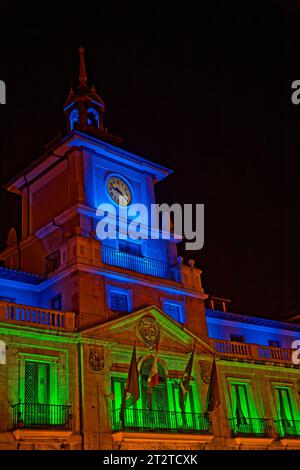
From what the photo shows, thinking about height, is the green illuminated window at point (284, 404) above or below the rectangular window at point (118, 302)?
below

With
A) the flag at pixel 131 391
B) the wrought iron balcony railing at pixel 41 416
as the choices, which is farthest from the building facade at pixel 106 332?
the flag at pixel 131 391

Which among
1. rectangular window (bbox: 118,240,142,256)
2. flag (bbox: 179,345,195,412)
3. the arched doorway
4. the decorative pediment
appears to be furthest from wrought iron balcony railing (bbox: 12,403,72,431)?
rectangular window (bbox: 118,240,142,256)

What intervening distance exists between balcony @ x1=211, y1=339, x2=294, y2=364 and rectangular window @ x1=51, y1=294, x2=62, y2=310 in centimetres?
912

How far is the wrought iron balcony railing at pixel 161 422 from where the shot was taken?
30719 mm

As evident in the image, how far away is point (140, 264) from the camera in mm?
36375

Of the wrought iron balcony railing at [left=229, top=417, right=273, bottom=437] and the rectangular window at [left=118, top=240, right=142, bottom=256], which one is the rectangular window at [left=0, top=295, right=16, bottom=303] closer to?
the rectangular window at [left=118, top=240, right=142, bottom=256]

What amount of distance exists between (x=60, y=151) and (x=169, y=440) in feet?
56.5

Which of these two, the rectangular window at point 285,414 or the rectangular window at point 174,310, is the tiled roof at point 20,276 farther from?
the rectangular window at point 285,414

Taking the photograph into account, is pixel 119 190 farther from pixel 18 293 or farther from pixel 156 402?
pixel 156 402

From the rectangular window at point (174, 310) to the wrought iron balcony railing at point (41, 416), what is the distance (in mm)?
9116

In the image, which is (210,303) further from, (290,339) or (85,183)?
(85,183)

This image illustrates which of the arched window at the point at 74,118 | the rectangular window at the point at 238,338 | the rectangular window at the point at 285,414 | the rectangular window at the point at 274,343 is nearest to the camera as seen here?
the rectangular window at the point at 285,414

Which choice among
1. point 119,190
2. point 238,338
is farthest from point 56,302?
point 238,338

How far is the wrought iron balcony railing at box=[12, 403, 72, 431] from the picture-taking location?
27778mm
